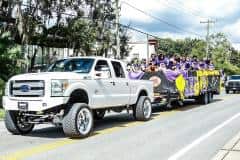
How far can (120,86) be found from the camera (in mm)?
14055

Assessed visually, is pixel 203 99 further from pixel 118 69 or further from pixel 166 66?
pixel 118 69

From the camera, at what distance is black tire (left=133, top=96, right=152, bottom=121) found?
1534cm

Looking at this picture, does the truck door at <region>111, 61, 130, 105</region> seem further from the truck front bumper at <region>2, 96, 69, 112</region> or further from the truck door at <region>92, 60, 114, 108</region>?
the truck front bumper at <region>2, 96, 69, 112</region>

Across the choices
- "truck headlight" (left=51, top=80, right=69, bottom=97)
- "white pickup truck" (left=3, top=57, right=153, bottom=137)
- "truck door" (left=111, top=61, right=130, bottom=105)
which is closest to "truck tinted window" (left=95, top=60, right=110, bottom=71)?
"white pickup truck" (left=3, top=57, right=153, bottom=137)

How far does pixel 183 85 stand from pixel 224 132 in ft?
23.8

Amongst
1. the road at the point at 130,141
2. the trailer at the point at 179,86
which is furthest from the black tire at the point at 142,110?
the trailer at the point at 179,86

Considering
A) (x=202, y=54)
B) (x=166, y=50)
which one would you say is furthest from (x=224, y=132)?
(x=166, y=50)

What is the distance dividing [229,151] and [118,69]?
555 cm

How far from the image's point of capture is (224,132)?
512 inches

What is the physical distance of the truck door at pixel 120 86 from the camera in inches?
545

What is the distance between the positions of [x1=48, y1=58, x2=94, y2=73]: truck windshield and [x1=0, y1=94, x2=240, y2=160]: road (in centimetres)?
168

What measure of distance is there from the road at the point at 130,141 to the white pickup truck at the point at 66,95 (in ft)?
1.33

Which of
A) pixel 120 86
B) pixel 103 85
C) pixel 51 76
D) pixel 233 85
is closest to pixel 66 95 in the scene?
pixel 51 76

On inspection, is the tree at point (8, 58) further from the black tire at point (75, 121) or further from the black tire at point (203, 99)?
the black tire at point (75, 121)
